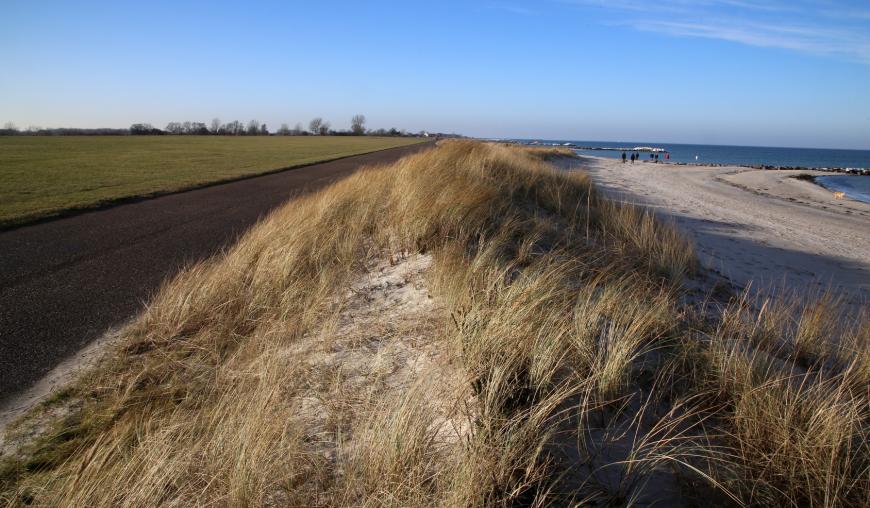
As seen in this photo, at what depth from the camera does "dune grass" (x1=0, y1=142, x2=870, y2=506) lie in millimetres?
1974

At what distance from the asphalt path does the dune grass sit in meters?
0.56

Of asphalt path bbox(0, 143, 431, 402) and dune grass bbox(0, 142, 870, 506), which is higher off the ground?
dune grass bbox(0, 142, 870, 506)

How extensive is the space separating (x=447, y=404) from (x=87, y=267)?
601 centimetres

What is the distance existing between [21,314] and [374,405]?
4210 millimetres

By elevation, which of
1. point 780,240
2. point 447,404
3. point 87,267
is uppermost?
point 447,404

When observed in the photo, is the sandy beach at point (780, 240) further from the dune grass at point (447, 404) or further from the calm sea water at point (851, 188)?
the calm sea water at point (851, 188)

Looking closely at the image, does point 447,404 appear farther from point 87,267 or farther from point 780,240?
point 780,240

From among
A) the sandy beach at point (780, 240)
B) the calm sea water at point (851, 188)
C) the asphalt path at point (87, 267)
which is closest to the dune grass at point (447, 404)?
the asphalt path at point (87, 267)

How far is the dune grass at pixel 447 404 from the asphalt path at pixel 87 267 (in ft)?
1.85

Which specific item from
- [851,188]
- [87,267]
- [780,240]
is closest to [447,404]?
[87,267]

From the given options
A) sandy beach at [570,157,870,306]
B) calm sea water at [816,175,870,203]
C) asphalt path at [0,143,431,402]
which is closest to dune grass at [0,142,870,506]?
asphalt path at [0,143,431,402]

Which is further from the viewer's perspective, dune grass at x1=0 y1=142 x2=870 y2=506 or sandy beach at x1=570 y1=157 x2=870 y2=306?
sandy beach at x1=570 y1=157 x2=870 y2=306

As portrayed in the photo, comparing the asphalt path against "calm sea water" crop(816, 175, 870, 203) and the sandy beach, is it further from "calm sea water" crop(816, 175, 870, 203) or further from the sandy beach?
"calm sea water" crop(816, 175, 870, 203)

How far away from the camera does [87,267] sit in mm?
6090
